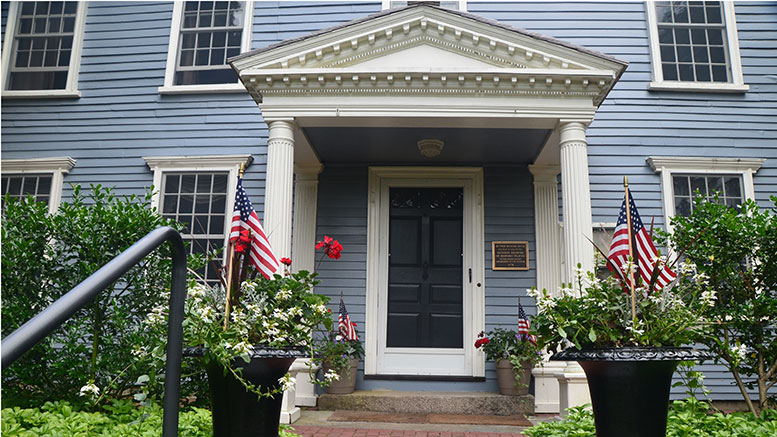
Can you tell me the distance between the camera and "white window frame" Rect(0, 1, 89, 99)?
8188mm

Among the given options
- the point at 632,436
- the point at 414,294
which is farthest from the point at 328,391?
the point at 632,436

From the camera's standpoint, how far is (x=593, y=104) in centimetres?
580

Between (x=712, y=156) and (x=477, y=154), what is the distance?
3162 mm

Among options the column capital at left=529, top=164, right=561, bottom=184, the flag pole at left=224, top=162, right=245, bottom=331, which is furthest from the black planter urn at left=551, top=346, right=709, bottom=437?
the column capital at left=529, top=164, right=561, bottom=184

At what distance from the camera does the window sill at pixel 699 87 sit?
7543mm

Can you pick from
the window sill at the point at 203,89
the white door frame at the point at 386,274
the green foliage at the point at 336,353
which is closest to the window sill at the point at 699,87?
the white door frame at the point at 386,274

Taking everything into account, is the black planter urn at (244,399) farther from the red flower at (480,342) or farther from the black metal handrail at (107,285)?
the red flower at (480,342)

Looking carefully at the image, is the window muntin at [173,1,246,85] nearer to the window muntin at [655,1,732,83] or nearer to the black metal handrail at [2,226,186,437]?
the window muntin at [655,1,732,83]

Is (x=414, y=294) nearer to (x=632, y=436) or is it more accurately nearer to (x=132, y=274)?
(x=132, y=274)

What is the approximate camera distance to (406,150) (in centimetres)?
722

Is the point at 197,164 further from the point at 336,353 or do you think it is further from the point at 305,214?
the point at 336,353

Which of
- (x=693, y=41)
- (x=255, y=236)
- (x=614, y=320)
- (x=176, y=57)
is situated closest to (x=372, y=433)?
(x=255, y=236)

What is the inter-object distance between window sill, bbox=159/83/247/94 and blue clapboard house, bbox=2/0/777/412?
0.02m

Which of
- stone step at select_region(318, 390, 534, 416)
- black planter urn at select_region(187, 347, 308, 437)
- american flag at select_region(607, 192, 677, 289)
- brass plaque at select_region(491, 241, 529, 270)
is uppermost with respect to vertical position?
brass plaque at select_region(491, 241, 529, 270)
